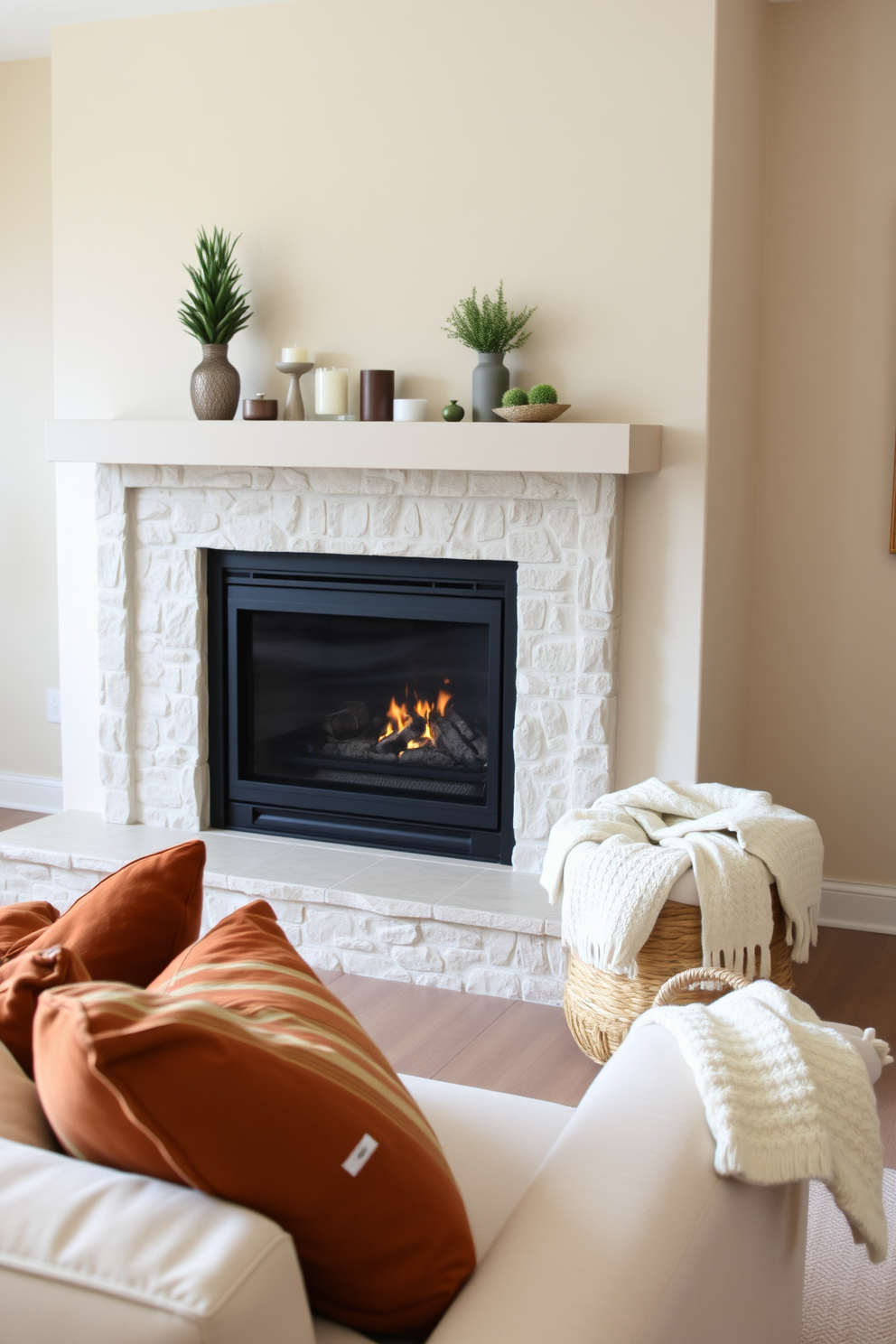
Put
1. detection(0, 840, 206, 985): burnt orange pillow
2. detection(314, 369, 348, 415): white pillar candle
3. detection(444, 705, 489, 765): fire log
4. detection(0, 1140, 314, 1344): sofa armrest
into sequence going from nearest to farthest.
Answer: detection(0, 1140, 314, 1344): sofa armrest < detection(0, 840, 206, 985): burnt orange pillow < detection(314, 369, 348, 415): white pillar candle < detection(444, 705, 489, 765): fire log

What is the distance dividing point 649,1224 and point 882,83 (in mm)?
3131

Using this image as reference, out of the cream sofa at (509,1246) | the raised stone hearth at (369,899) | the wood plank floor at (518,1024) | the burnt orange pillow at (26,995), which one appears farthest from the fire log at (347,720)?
the burnt orange pillow at (26,995)

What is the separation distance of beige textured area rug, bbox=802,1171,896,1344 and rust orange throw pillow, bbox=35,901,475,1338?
3.55 feet

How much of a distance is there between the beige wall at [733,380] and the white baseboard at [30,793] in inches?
97.4

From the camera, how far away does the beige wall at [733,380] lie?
3.03 meters

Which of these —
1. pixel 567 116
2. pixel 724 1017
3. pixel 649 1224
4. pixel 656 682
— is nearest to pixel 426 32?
pixel 567 116

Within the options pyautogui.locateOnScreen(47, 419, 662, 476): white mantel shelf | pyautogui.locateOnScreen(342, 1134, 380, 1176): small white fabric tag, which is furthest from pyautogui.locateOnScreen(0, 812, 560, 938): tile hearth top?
pyautogui.locateOnScreen(342, 1134, 380, 1176): small white fabric tag

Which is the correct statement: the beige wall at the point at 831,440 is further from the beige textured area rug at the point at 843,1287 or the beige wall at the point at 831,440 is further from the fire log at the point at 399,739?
the beige textured area rug at the point at 843,1287

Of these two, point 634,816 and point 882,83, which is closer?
point 634,816

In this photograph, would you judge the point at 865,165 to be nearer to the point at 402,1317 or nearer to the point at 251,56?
the point at 251,56

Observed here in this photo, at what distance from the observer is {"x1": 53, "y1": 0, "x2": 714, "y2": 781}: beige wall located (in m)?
3.02

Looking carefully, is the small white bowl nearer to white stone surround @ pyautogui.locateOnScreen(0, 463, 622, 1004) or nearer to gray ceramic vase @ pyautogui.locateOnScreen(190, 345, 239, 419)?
white stone surround @ pyautogui.locateOnScreen(0, 463, 622, 1004)

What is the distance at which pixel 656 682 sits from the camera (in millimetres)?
3156

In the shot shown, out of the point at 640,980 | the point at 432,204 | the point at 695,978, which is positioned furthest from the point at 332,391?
the point at 695,978
